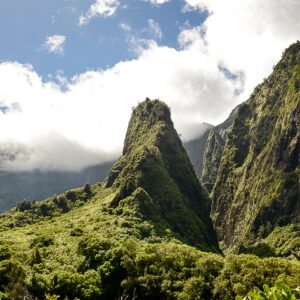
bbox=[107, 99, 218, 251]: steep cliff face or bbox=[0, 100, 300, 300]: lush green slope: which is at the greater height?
bbox=[107, 99, 218, 251]: steep cliff face

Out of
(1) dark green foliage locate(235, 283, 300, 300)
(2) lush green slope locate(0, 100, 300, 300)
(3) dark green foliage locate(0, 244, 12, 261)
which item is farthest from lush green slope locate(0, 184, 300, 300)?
(1) dark green foliage locate(235, 283, 300, 300)

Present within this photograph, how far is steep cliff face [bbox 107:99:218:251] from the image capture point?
101 metres

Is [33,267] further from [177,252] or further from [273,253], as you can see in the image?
[273,253]

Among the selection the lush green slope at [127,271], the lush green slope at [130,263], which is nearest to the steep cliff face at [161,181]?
the lush green slope at [130,263]

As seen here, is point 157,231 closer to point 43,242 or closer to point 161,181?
point 43,242

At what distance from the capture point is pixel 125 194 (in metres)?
108

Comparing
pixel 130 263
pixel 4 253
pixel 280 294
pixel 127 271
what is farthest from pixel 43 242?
pixel 280 294

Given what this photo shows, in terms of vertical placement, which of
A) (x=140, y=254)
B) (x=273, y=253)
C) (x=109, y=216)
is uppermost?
(x=109, y=216)

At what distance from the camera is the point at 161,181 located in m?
119

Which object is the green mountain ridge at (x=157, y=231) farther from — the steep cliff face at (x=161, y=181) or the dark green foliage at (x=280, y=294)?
the steep cliff face at (x=161, y=181)

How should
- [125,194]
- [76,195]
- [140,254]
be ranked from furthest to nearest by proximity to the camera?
[76,195] → [125,194] → [140,254]

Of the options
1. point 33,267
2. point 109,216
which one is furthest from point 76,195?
point 33,267

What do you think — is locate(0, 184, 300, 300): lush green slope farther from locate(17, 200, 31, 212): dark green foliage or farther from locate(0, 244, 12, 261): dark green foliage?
locate(17, 200, 31, 212): dark green foliage

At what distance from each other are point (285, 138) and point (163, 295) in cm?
15605
